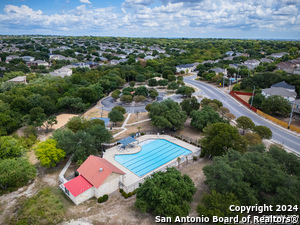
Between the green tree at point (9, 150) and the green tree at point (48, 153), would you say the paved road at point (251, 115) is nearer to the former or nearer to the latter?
the green tree at point (48, 153)

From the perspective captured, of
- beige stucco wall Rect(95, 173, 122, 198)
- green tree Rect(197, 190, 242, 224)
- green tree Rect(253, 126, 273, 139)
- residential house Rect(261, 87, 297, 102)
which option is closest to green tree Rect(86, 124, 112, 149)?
beige stucco wall Rect(95, 173, 122, 198)

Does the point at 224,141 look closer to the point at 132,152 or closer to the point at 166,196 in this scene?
the point at 166,196

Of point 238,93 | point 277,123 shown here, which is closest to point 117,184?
point 277,123

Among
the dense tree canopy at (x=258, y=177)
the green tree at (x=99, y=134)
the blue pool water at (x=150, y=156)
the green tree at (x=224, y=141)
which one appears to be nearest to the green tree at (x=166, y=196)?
the dense tree canopy at (x=258, y=177)

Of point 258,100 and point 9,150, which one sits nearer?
point 9,150

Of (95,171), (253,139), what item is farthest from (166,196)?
(253,139)

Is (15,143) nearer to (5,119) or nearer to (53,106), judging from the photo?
(5,119)

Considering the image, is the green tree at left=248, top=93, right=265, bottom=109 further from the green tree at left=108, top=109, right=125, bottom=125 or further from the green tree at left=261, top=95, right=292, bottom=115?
the green tree at left=108, top=109, right=125, bottom=125
